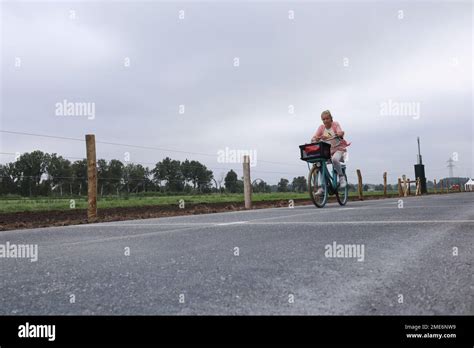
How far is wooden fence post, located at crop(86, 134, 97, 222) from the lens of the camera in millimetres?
7273

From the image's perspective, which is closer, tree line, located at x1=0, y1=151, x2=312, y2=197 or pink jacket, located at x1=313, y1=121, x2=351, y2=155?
pink jacket, located at x1=313, y1=121, x2=351, y2=155

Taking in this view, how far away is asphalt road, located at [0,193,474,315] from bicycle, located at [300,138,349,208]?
4.68m

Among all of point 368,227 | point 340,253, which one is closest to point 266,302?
point 340,253

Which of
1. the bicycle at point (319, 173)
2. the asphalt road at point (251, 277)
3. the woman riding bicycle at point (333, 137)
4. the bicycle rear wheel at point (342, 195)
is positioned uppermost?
the woman riding bicycle at point (333, 137)

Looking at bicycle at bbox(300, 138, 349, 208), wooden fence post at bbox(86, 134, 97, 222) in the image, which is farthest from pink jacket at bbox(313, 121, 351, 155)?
wooden fence post at bbox(86, 134, 97, 222)

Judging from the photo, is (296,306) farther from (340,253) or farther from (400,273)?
(340,253)

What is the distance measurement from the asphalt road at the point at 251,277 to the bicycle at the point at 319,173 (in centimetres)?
468

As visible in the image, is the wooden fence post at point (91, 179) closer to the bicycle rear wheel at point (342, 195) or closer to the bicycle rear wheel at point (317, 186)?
the bicycle rear wheel at point (317, 186)

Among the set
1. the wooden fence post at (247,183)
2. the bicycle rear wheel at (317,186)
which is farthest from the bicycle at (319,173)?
the wooden fence post at (247,183)

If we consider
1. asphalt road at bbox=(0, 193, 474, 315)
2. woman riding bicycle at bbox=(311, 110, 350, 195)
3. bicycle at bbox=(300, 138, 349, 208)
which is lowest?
asphalt road at bbox=(0, 193, 474, 315)

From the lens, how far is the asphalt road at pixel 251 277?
4.48 ft

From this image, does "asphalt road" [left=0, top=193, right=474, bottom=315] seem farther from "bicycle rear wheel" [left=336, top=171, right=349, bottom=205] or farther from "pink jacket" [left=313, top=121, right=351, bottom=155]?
"bicycle rear wheel" [left=336, top=171, right=349, bottom=205]

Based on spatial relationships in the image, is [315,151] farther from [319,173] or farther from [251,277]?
[251,277]

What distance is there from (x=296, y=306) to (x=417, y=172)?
126ft
